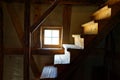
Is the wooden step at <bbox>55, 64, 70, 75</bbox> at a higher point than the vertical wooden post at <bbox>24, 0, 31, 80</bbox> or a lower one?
lower

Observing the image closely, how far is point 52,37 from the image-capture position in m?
4.30

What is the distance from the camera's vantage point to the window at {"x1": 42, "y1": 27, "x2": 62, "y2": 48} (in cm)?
428

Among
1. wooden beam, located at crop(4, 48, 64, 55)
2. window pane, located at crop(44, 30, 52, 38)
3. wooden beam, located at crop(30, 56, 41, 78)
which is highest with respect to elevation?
window pane, located at crop(44, 30, 52, 38)

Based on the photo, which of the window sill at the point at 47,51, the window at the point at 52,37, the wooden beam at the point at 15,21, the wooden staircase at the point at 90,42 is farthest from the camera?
the window at the point at 52,37

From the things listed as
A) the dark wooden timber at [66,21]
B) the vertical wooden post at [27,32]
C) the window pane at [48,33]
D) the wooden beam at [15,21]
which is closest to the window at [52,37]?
the window pane at [48,33]

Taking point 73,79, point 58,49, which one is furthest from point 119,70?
point 58,49

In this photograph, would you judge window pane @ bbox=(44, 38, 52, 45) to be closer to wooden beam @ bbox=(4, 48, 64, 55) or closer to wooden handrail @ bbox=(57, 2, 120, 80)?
wooden beam @ bbox=(4, 48, 64, 55)

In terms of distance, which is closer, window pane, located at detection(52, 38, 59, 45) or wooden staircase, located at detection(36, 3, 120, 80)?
wooden staircase, located at detection(36, 3, 120, 80)

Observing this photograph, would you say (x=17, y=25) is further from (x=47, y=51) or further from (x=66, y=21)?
(x=66, y=21)

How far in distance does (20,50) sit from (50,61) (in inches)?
27.7

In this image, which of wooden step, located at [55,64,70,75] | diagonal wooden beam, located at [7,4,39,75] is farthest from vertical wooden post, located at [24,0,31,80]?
diagonal wooden beam, located at [7,4,39,75]

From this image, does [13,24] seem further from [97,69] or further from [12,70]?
[97,69]

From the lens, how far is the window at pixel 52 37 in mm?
4281

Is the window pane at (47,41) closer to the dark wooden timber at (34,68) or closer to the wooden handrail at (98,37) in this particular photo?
the dark wooden timber at (34,68)
